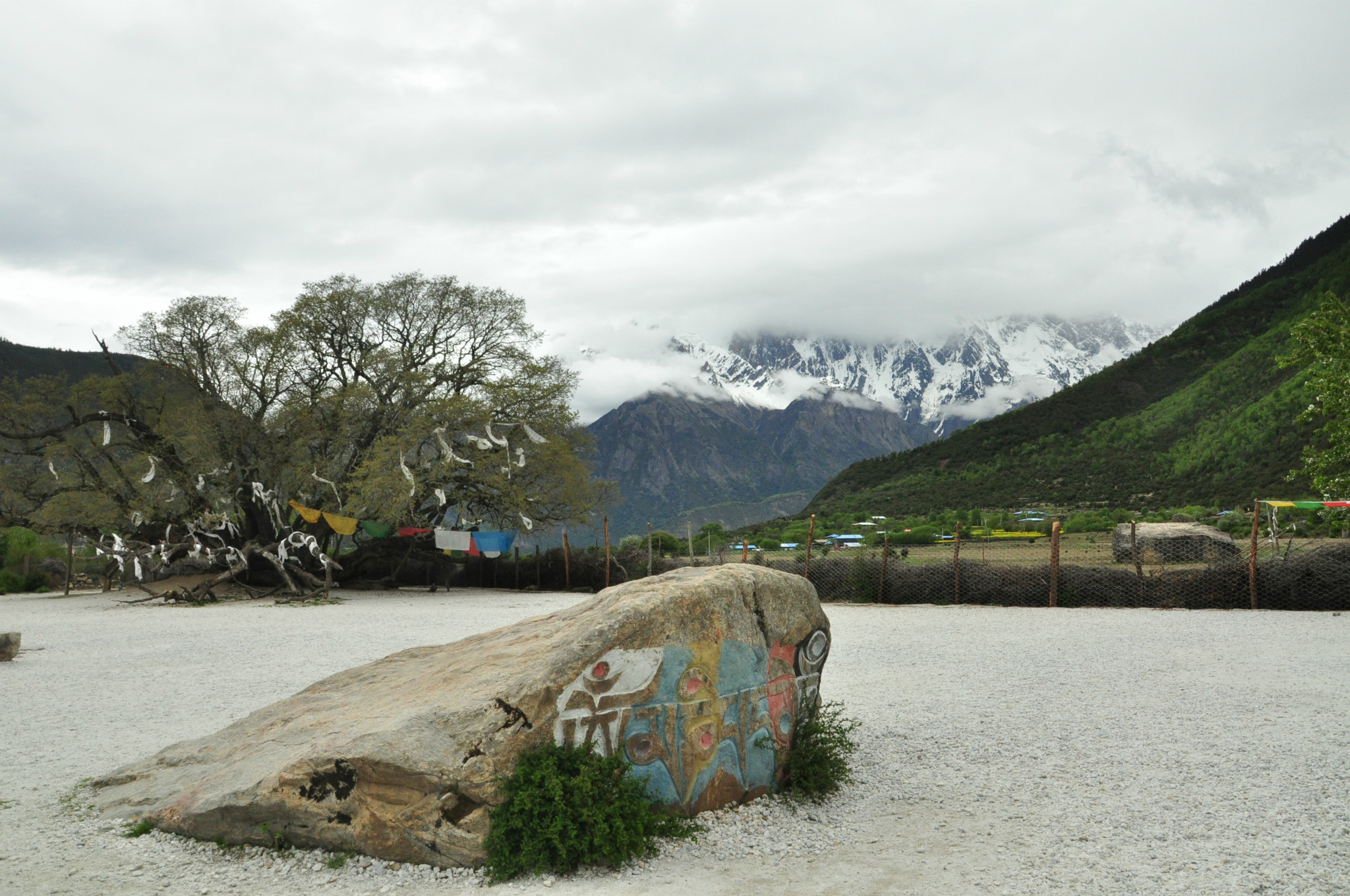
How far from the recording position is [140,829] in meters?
4.55

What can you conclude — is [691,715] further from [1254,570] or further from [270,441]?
[270,441]

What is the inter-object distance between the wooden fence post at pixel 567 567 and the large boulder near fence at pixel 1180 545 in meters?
14.4

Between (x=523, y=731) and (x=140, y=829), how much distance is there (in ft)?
7.23

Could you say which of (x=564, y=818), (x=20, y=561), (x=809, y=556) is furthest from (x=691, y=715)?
(x=20, y=561)

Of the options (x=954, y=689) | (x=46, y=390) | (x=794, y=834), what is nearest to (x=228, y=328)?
(x=46, y=390)

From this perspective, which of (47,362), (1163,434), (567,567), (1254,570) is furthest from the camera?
(47,362)

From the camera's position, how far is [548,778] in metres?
4.07

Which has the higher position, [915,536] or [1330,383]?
[1330,383]

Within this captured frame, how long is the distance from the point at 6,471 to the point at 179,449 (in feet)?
18.6

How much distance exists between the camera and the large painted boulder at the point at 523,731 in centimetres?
415

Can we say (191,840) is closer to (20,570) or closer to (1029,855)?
(1029,855)

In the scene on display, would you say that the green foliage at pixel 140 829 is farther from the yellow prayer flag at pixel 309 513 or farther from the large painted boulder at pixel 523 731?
the yellow prayer flag at pixel 309 513

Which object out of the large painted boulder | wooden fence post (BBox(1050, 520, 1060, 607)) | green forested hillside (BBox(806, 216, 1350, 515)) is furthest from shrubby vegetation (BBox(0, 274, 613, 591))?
green forested hillside (BBox(806, 216, 1350, 515))

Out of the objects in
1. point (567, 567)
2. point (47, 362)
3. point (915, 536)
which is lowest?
point (915, 536)
